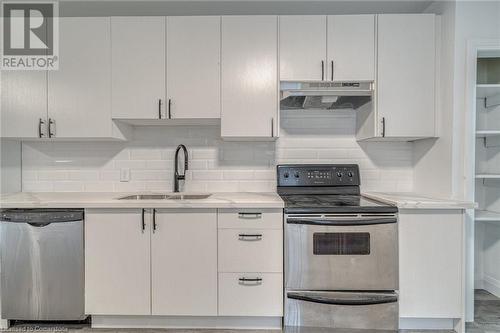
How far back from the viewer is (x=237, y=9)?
91.4 inches

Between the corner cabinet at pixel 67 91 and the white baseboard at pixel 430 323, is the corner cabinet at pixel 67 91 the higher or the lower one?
the higher one

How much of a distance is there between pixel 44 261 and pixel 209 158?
1.39 m

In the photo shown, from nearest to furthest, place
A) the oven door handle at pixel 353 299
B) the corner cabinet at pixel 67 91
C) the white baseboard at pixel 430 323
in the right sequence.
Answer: the oven door handle at pixel 353 299 < the white baseboard at pixel 430 323 < the corner cabinet at pixel 67 91

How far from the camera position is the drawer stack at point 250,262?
190cm

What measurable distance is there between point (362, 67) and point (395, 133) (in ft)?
1.84

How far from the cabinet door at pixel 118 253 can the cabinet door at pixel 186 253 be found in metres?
0.08

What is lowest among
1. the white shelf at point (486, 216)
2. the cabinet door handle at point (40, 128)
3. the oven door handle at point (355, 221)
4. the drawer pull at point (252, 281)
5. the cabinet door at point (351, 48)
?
the drawer pull at point (252, 281)

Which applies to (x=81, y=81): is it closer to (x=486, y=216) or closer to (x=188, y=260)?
(x=188, y=260)

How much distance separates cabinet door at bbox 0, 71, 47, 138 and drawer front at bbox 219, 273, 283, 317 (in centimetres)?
182

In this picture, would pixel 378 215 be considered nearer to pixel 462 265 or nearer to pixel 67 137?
pixel 462 265

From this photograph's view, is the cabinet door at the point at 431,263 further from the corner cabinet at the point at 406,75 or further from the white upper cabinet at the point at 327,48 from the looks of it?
the white upper cabinet at the point at 327,48

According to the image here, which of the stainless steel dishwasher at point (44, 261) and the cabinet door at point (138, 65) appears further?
the cabinet door at point (138, 65)

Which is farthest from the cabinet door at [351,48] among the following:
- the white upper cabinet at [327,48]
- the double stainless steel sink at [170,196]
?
the double stainless steel sink at [170,196]

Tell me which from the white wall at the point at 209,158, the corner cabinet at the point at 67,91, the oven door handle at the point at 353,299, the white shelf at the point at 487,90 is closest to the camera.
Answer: the oven door handle at the point at 353,299
